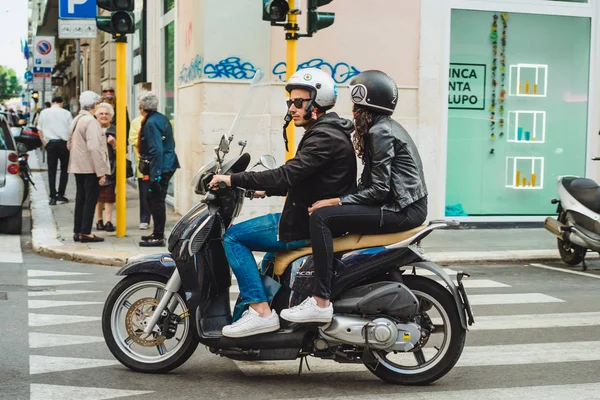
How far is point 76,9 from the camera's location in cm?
1333

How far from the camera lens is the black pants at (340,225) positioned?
5.30 metres

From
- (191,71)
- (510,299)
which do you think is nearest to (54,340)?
(510,299)

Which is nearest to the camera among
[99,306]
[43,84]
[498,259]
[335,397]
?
[335,397]

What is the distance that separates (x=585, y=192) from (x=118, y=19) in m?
5.55

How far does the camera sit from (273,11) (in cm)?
1077

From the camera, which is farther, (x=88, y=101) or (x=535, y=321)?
(x=88, y=101)

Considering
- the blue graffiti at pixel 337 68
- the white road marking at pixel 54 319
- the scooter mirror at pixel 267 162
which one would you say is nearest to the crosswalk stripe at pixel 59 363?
the white road marking at pixel 54 319

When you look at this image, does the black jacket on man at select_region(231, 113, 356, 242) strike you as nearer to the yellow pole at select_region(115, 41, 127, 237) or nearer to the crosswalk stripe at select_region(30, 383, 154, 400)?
the crosswalk stripe at select_region(30, 383, 154, 400)

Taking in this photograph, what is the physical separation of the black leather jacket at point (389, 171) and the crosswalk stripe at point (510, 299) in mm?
3263

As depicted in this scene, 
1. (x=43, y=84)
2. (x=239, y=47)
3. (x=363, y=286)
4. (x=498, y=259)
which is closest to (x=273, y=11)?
(x=239, y=47)

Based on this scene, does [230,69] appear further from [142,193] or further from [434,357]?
[434,357]

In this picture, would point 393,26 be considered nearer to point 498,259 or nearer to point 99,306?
point 498,259

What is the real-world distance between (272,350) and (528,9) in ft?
34.8

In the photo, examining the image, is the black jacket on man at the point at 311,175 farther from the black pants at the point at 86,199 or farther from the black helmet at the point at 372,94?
the black pants at the point at 86,199
